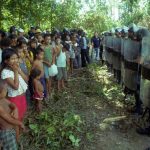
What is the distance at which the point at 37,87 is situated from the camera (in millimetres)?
6945

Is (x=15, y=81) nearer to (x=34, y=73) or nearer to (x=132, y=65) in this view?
(x=34, y=73)

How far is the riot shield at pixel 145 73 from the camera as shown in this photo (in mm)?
6733

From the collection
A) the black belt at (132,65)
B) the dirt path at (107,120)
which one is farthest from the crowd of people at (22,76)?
the black belt at (132,65)

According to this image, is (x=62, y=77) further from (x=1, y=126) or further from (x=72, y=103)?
(x=1, y=126)

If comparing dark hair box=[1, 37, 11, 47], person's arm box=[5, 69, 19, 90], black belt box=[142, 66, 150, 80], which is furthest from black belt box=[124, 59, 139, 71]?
person's arm box=[5, 69, 19, 90]

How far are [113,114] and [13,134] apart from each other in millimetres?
4165

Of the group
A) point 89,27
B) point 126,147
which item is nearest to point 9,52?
point 126,147

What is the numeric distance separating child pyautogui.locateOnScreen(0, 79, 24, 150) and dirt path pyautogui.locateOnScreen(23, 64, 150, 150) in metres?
1.20

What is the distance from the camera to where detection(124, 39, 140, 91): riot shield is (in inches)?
320

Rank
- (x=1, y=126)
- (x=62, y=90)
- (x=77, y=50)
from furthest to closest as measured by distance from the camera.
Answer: (x=77, y=50) < (x=62, y=90) < (x=1, y=126)

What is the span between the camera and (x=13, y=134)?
446cm

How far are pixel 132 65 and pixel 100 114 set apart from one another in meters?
1.37

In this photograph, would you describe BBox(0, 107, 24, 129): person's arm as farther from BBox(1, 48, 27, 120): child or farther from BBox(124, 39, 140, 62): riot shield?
BBox(124, 39, 140, 62): riot shield

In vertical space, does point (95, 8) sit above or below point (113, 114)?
above
